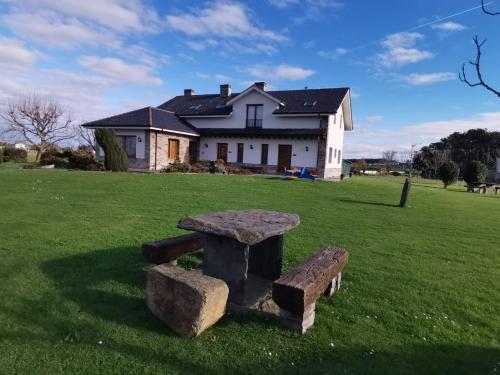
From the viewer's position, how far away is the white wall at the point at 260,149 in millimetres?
25000

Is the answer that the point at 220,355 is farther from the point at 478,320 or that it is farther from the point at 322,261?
the point at 478,320

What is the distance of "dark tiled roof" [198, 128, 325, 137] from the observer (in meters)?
24.4

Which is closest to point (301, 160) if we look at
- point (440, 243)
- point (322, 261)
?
point (440, 243)

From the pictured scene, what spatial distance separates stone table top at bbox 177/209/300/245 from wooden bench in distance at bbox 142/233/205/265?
77 cm

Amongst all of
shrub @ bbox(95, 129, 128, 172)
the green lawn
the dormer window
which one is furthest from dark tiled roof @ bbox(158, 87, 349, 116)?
the green lawn

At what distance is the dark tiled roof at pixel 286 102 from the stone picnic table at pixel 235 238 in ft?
71.2

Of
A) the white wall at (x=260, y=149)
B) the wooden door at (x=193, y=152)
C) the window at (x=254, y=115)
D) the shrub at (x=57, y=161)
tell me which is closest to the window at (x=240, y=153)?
the white wall at (x=260, y=149)

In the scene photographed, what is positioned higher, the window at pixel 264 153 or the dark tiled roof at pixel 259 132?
Answer: the dark tiled roof at pixel 259 132

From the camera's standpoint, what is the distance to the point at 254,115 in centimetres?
2739

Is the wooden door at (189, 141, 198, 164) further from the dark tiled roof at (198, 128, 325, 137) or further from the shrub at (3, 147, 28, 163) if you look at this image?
the shrub at (3, 147, 28, 163)

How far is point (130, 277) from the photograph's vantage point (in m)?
4.26

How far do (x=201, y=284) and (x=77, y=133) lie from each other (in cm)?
5036

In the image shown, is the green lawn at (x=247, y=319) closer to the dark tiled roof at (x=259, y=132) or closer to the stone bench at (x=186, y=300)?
the stone bench at (x=186, y=300)

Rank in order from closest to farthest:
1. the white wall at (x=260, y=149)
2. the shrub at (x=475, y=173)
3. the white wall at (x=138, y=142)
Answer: the white wall at (x=138, y=142) < the white wall at (x=260, y=149) < the shrub at (x=475, y=173)
